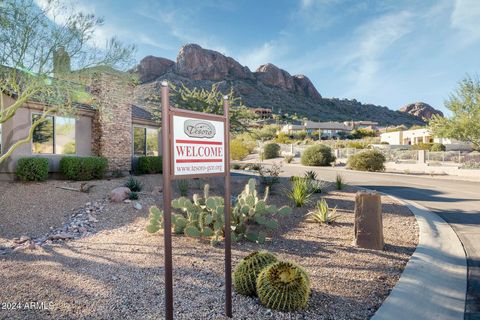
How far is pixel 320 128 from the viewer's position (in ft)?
269

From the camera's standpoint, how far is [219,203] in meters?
6.16

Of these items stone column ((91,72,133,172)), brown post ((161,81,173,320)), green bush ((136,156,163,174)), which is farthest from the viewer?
green bush ((136,156,163,174))

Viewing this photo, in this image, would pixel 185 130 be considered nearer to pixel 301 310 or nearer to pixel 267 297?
pixel 267 297

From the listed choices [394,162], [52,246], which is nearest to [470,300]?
[52,246]

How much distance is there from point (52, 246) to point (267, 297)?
14.9 ft

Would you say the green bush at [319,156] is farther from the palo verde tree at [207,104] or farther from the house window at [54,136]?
the house window at [54,136]

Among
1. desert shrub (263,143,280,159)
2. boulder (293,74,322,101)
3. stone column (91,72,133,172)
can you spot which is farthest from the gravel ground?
boulder (293,74,322,101)

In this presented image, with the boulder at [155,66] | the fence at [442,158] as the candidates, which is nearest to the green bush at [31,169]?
the fence at [442,158]

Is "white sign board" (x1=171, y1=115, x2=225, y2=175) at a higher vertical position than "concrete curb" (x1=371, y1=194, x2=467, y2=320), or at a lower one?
higher

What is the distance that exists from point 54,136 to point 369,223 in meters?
13.1

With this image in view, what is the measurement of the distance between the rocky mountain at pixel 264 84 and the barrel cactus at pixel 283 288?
265ft

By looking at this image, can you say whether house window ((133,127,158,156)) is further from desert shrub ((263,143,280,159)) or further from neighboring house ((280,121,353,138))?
neighboring house ((280,121,353,138))

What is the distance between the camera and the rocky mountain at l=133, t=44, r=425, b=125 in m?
93.6

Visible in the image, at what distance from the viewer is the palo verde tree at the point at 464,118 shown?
22.4 metres
